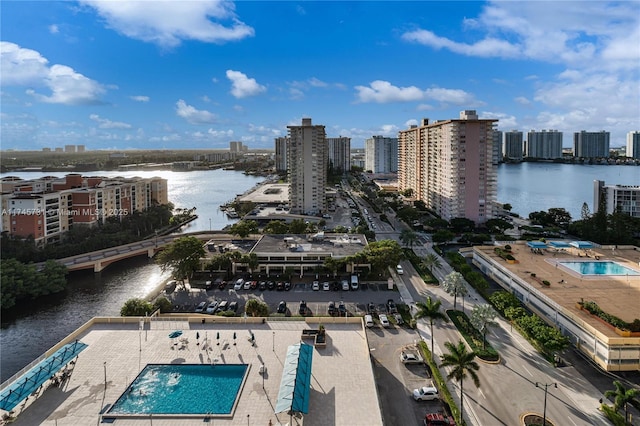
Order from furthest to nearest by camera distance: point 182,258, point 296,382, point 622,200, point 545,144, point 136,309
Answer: point 545,144 → point 622,200 → point 182,258 → point 136,309 → point 296,382

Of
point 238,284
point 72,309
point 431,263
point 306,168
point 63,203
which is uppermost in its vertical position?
point 306,168

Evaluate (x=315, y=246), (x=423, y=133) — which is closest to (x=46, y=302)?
(x=315, y=246)

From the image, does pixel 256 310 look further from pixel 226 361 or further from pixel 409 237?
pixel 409 237

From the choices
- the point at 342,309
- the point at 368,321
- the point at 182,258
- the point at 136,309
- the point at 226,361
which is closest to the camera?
the point at 226,361

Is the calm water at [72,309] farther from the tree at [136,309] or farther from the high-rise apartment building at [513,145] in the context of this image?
the high-rise apartment building at [513,145]

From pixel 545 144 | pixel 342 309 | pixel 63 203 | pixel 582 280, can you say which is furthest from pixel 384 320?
pixel 545 144

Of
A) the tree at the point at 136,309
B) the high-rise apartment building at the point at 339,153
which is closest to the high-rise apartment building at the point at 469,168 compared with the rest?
the tree at the point at 136,309

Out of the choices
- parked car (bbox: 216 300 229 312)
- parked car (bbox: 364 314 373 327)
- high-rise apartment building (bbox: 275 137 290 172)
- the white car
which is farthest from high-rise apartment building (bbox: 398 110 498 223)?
high-rise apartment building (bbox: 275 137 290 172)
